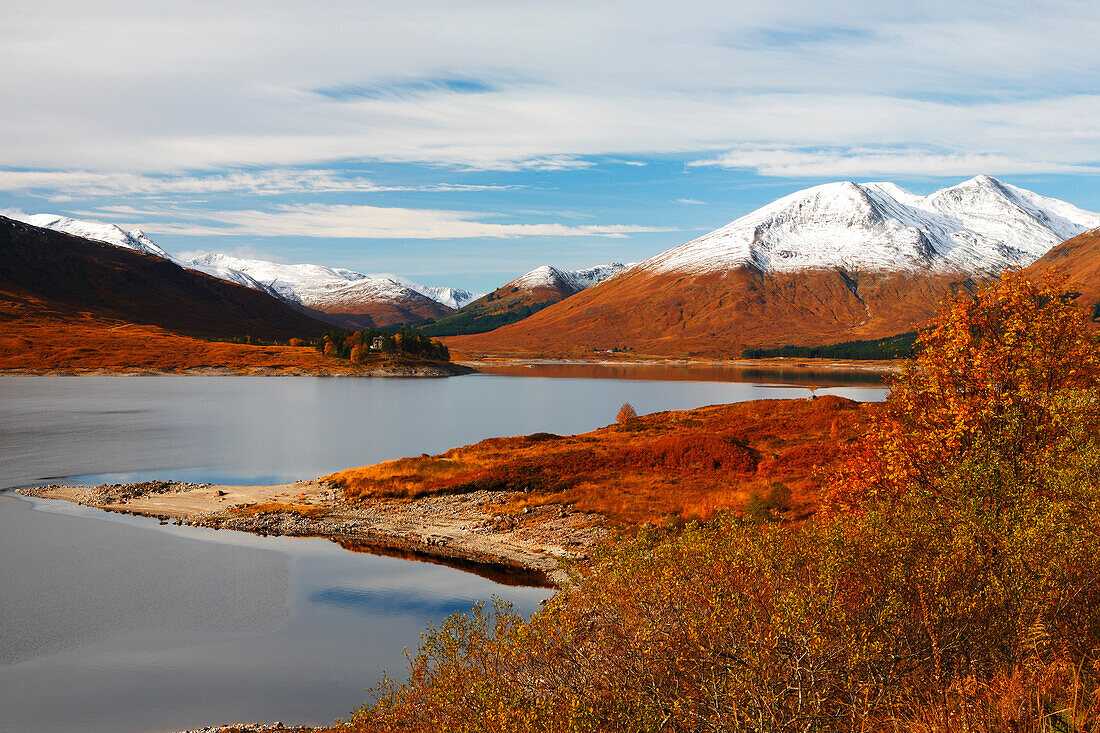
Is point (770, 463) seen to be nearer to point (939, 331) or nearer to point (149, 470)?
point (939, 331)

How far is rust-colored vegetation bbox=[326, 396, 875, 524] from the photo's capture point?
1836 inches

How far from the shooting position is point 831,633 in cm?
1405

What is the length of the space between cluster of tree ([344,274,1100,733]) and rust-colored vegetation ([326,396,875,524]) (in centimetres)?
2342

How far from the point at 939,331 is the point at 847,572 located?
44.2ft

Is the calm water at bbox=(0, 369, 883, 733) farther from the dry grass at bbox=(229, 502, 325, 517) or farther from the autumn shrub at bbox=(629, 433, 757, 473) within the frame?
the autumn shrub at bbox=(629, 433, 757, 473)

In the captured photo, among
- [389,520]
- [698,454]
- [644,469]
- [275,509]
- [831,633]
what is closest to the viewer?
[831,633]

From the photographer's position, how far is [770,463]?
54.0 metres

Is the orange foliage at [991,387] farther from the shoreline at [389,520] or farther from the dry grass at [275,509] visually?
the dry grass at [275,509]

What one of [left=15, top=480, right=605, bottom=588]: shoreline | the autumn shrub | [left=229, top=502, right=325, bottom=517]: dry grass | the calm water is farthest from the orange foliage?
[left=229, top=502, right=325, bottom=517]: dry grass

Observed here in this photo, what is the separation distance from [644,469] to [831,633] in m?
42.7

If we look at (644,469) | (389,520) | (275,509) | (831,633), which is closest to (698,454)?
(644,469)

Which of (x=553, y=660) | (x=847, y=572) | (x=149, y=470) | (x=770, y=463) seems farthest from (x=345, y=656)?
(x=149, y=470)

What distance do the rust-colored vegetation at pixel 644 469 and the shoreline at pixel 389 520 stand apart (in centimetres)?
196

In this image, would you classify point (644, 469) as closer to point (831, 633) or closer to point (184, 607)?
point (184, 607)
